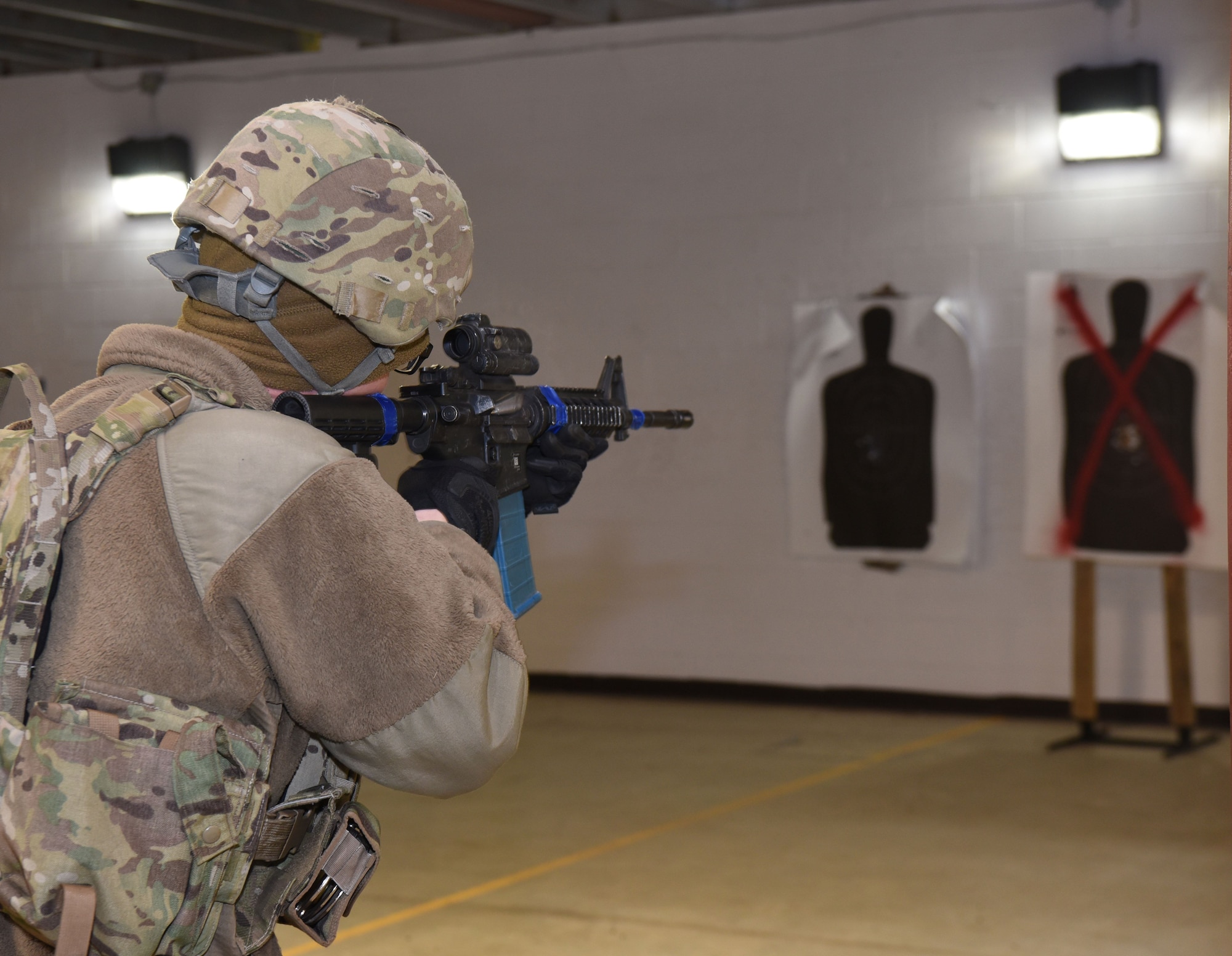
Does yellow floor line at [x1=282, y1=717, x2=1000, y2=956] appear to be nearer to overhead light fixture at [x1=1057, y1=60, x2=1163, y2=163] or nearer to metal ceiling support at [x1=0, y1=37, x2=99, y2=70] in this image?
overhead light fixture at [x1=1057, y1=60, x2=1163, y2=163]

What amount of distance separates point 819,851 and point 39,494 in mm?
3615

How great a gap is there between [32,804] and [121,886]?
0.33 ft

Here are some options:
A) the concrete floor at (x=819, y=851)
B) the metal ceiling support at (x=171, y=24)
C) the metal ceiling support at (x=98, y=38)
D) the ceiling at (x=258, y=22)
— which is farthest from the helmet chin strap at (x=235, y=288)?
the metal ceiling support at (x=98, y=38)

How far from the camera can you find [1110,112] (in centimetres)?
580

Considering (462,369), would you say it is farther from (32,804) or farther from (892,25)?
(892,25)

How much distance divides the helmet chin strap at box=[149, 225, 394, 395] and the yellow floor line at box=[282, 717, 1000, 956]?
2659 millimetres

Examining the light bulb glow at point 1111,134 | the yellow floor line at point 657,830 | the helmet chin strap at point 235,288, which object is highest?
the light bulb glow at point 1111,134

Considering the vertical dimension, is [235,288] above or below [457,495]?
above

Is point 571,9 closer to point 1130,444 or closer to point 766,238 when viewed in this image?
point 766,238

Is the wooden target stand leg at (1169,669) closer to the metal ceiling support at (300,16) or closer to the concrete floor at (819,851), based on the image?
the concrete floor at (819,851)

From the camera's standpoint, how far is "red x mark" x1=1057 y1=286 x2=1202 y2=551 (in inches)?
231

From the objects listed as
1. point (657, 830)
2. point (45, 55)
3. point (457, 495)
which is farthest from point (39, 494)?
point (45, 55)

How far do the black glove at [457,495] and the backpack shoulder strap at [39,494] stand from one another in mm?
584

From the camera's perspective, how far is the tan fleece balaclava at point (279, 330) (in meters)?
1.36
